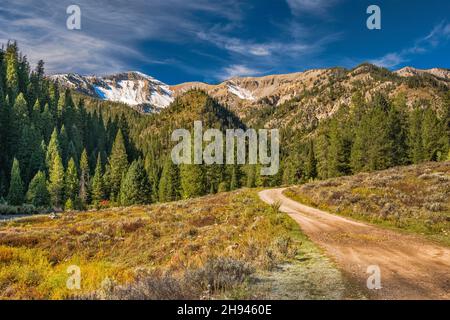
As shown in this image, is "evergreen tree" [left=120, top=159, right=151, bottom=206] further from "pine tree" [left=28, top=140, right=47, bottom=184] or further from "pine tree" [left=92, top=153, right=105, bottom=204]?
"pine tree" [left=28, top=140, right=47, bottom=184]

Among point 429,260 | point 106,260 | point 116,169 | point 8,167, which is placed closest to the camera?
point 429,260

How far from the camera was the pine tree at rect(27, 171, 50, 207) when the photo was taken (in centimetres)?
6831

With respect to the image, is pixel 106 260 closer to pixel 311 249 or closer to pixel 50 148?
pixel 311 249

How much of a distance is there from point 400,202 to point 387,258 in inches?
567

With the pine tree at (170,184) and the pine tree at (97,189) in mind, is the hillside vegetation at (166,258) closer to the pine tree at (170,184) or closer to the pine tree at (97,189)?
the pine tree at (170,184)

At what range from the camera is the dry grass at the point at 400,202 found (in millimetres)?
18781

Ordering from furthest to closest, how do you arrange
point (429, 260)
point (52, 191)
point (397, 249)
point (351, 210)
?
point (52, 191) < point (351, 210) < point (397, 249) < point (429, 260)

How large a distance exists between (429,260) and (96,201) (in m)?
81.7

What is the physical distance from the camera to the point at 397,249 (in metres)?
13.3

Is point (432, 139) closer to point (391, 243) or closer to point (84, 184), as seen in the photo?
point (391, 243)

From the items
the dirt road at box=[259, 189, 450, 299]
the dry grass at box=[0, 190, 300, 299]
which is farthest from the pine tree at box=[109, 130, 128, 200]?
the dirt road at box=[259, 189, 450, 299]

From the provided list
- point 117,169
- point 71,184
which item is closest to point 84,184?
point 71,184

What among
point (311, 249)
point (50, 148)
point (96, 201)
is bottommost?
point (96, 201)

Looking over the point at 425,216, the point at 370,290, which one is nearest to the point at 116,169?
the point at 425,216
